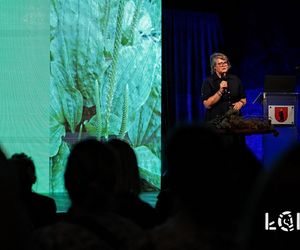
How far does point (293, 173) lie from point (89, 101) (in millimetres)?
6143

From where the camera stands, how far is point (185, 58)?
25.8 feet

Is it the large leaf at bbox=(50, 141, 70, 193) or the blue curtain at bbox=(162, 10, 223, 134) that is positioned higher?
the blue curtain at bbox=(162, 10, 223, 134)

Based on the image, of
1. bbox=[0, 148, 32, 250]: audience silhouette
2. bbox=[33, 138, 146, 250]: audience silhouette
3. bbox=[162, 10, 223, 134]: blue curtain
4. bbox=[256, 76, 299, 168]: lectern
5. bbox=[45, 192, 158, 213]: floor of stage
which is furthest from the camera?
bbox=[162, 10, 223, 134]: blue curtain

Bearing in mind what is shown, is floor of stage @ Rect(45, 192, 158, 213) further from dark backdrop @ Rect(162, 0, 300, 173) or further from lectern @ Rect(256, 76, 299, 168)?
lectern @ Rect(256, 76, 299, 168)

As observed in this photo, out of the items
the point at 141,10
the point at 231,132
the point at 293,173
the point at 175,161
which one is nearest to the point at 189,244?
the point at 175,161

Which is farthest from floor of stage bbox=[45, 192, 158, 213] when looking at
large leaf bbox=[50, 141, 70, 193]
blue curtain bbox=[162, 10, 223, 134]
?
blue curtain bbox=[162, 10, 223, 134]

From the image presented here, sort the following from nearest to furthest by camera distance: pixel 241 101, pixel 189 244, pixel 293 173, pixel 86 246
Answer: pixel 293 173, pixel 189 244, pixel 86 246, pixel 241 101

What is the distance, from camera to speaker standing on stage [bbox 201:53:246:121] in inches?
217

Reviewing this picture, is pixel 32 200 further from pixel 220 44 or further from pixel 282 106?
pixel 220 44

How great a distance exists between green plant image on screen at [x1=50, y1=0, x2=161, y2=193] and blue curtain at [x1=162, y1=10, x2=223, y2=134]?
27.5 inches

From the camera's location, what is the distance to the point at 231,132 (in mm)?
4562

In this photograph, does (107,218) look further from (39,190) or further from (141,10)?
(141,10)

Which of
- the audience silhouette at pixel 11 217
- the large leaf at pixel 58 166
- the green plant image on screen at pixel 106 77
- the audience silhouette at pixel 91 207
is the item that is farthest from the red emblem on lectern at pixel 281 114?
the audience silhouette at pixel 11 217

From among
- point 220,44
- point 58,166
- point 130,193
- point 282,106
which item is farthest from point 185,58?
point 130,193
